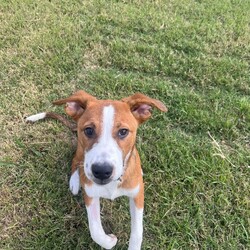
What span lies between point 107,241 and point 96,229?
0.14m

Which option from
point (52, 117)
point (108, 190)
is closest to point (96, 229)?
point (108, 190)

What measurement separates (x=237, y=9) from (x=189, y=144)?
302 cm

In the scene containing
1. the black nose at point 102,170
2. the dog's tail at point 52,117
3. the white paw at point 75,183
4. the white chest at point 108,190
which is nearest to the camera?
the black nose at point 102,170

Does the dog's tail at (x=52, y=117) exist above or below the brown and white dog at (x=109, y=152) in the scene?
below

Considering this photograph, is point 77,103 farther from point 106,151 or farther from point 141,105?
point 106,151

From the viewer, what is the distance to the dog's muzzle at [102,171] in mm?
2879

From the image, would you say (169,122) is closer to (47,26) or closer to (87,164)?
(87,164)

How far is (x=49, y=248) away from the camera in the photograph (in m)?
3.64

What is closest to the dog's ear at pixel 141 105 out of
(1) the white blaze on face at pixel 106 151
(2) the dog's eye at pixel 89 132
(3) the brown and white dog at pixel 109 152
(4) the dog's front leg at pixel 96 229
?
(3) the brown and white dog at pixel 109 152

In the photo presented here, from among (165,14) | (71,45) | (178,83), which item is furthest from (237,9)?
(71,45)

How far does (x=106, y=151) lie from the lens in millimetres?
2938

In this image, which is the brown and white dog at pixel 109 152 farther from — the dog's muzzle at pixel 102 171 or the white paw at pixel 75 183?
the white paw at pixel 75 183

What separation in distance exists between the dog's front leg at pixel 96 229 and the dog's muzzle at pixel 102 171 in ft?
1.94

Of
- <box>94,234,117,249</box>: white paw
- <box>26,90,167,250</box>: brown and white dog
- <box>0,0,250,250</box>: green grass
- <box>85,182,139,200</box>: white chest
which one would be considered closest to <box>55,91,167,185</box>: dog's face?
<box>26,90,167,250</box>: brown and white dog
